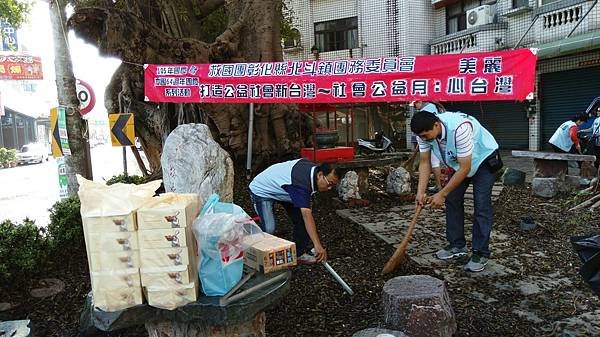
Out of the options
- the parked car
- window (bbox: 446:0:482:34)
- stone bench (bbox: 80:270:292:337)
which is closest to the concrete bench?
stone bench (bbox: 80:270:292:337)

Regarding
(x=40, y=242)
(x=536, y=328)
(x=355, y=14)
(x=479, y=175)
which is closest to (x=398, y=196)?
(x=479, y=175)

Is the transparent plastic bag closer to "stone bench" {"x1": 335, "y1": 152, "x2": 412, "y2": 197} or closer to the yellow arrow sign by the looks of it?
the yellow arrow sign

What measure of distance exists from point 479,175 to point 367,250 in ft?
5.05

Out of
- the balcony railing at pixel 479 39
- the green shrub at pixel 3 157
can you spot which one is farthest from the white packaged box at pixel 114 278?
the green shrub at pixel 3 157

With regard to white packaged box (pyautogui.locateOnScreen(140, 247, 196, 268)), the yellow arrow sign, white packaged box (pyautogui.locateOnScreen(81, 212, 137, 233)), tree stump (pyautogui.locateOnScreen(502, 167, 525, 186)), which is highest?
the yellow arrow sign

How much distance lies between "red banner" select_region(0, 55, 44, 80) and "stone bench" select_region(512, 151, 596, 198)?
83.4 ft

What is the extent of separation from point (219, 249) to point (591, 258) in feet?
6.86

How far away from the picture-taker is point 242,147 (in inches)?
328

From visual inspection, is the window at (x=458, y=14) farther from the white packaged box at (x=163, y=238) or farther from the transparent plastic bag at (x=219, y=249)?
the white packaged box at (x=163, y=238)

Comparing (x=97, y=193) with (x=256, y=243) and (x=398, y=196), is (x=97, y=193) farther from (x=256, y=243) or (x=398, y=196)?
(x=398, y=196)

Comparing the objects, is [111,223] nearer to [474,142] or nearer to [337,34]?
[474,142]

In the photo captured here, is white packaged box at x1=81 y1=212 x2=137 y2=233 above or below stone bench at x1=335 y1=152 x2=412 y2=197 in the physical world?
above

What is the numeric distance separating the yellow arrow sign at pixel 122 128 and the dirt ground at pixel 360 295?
82.6 inches

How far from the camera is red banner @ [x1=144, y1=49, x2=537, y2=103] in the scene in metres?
4.93
